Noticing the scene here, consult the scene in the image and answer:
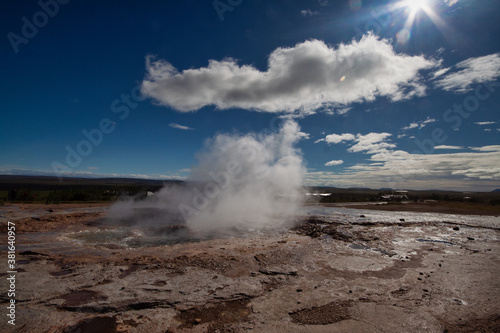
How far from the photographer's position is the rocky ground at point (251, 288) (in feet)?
14.6

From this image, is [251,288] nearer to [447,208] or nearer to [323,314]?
[323,314]

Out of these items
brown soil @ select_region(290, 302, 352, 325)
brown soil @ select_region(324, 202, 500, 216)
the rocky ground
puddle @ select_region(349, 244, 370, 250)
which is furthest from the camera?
brown soil @ select_region(324, 202, 500, 216)

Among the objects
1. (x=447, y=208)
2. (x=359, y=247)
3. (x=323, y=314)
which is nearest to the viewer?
(x=323, y=314)

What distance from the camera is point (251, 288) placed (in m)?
6.00

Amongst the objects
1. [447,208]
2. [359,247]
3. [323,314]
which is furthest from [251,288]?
[447,208]

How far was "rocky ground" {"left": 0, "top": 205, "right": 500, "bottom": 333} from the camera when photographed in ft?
14.6

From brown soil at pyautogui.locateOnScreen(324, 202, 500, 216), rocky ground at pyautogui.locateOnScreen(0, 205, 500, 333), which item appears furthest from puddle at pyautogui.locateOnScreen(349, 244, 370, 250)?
brown soil at pyautogui.locateOnScreen(324, 202, 500, 216)

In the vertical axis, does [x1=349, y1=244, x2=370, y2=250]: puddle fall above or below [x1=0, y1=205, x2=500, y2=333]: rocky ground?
below

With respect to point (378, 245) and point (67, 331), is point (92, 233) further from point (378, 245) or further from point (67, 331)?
point (378, 245)

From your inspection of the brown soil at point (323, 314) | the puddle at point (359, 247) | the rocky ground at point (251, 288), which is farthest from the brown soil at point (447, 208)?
the brown soil at point (323, 314)

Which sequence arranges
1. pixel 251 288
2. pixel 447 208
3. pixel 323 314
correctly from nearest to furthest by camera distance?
pixel 323 314, pixel 251 288, pixel 447 208

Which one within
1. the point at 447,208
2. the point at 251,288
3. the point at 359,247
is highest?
the point at 251,288

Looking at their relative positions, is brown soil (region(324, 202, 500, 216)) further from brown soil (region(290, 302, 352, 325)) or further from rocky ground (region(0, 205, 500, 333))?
brown soil (region(290, 302, 352, 325))

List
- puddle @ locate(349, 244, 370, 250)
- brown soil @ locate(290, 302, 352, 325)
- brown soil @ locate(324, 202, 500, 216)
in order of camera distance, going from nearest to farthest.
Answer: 1. brown soil @ locate(290, 302, 352, 325)
2. puddle @ locate(349, 244, 370, 250)
3. brown soil @ locate(324, 202, 500, 216)
